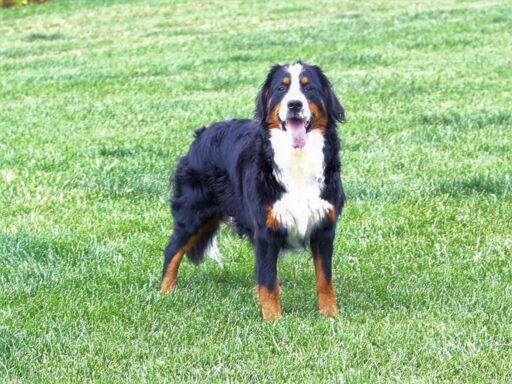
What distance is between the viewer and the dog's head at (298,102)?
4762 millimetres

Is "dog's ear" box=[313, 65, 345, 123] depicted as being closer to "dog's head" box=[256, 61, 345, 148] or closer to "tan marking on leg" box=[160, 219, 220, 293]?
"dog's head" box=[256, 61, 345, 148]

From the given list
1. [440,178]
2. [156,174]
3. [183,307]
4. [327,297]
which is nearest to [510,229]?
[440,178]

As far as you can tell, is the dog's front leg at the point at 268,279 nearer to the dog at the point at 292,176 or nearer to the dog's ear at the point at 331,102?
the dog at the point at 292,176

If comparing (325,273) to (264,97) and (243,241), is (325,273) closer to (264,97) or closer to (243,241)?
(264,97)

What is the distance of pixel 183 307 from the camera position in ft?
17.2

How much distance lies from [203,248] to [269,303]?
86cm

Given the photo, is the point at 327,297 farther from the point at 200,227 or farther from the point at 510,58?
the point at 510,58

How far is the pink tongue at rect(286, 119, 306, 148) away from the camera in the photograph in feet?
15.8

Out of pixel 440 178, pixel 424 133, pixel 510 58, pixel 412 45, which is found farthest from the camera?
pixel 412 45

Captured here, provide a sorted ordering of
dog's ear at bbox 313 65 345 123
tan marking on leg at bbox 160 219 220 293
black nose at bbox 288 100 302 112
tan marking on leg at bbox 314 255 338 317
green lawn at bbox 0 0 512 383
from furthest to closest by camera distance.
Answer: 1. tan marking on leg at bbox 160 219 220 293
2. tan marking on leg at bbox 314 255 338 317
3. dog's ear at bbox 313 65 345 123
4. black nose at bbox 288 100 302 112
5. green lawn at bbox 0 0 512 383

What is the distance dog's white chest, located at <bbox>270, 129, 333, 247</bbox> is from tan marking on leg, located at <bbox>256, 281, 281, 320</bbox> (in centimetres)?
33

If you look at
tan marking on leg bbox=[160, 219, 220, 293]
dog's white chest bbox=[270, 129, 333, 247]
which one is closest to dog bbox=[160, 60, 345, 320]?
dog's white chest bbox=[270, 129, 333, 247]

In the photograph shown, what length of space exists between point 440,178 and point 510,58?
736 centimetres

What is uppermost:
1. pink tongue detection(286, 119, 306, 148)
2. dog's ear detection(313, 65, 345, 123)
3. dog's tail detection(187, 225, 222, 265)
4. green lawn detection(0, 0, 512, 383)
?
dog's ear detection(313, 65, 345, 123)
